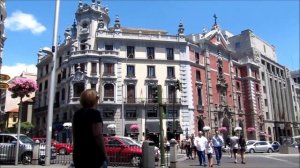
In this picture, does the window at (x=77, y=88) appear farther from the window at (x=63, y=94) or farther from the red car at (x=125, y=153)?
the red car at (x=125, y=153)

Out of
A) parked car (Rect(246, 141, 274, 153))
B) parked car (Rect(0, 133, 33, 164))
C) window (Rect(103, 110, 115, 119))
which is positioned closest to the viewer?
parked car (Rect(0, 133, 33, 164))

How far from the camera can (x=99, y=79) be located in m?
41.9

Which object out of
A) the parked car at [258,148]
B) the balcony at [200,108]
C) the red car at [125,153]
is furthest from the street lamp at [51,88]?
the balcony at [200,108]

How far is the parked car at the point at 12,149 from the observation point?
16391 mm

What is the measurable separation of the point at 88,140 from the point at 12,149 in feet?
45.9

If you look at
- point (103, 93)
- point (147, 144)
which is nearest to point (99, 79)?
point (103, 93)

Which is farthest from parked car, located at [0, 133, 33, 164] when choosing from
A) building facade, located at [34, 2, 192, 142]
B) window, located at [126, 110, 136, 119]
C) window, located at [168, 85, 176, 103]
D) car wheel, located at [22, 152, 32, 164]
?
window, located at [168, 85, 176, 103]

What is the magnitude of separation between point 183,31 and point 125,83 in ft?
37.8

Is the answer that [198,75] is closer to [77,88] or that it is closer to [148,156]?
[77,88]

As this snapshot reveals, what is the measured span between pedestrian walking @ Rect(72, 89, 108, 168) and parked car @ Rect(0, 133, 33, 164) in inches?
540

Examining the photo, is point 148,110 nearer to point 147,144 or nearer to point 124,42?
point 124,42

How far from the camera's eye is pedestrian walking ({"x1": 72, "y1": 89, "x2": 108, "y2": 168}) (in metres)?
4.06

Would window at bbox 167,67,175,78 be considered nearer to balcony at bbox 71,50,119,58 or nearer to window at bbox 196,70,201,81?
window at bbox 196,70,201,81

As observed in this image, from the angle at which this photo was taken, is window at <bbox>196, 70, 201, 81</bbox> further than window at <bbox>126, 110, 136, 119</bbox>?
Yes
